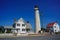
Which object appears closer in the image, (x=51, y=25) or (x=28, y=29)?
(x=28, y=29)

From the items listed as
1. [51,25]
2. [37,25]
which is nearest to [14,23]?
[37,25]

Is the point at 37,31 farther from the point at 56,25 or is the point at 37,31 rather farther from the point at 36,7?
the point at 56,25

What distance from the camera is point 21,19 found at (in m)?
66.4

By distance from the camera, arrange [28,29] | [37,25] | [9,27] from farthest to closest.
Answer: [28,29] < [9,27] < [37,25]

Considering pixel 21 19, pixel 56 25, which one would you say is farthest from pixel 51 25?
pixel 21 19

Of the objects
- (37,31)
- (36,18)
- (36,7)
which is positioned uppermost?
(36,7)

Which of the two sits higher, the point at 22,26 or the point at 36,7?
the point at 36,7

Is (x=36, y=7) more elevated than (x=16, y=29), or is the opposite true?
(x=36, y=7)

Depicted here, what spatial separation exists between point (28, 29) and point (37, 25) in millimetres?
12588

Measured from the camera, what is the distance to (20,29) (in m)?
64.4

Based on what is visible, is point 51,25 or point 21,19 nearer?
point 21,19

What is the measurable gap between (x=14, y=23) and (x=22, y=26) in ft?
14.4

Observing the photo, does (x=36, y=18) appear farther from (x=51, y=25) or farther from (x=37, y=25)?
(x=51, y=25)

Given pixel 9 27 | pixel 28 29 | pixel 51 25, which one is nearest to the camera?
pixel 9 27
